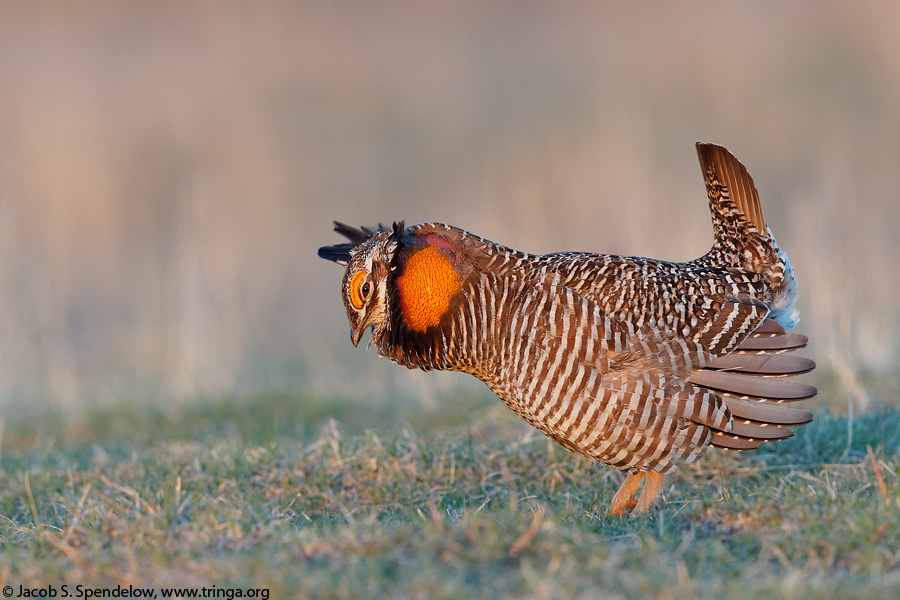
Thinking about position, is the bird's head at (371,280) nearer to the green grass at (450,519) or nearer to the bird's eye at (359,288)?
the bird's eye at (359,288)

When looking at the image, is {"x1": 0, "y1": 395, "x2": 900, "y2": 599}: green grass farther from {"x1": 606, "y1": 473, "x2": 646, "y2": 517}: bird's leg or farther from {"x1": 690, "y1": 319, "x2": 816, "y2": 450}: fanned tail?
{"x1": 690, "y1": 319, "x2": 816, "y2": 450}: fanned tail

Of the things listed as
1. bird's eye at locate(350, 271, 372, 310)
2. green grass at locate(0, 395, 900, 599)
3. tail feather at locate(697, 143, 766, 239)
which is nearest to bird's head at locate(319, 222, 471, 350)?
bird's eye at locate(350, 271, 372, 310)

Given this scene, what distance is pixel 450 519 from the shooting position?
3.96 meters

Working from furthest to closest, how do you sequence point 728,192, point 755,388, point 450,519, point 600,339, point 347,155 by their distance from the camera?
point 347,155 → point 728,192 → point 755,388 → point 600,339 → point 450,519

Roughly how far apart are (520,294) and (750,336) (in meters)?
1.00

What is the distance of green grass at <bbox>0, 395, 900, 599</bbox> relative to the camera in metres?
2.99

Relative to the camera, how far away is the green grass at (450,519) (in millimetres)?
2988

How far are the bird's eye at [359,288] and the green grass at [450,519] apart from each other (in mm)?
855

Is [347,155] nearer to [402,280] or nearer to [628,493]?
[402,280]

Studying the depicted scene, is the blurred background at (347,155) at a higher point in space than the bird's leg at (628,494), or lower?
higher

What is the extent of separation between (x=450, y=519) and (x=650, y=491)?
1.02m

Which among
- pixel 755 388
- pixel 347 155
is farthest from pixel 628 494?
pixel 347 155

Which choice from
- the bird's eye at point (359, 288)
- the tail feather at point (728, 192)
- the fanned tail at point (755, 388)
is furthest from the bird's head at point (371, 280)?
the tail feather at point (728, 192)

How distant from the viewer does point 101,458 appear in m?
6.19
